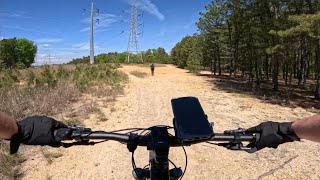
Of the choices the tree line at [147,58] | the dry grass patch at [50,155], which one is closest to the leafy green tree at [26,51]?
the tree line at [147,58]

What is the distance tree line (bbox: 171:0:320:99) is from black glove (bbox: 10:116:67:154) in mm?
15640

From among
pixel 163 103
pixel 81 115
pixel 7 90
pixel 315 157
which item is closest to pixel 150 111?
pixel 163 103

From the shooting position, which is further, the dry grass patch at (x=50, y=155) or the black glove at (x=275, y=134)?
the dry grass patch at (x=50, y=155)

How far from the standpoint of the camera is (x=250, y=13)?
2558 centimetres

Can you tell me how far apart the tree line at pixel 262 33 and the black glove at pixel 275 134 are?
14894 millimetres

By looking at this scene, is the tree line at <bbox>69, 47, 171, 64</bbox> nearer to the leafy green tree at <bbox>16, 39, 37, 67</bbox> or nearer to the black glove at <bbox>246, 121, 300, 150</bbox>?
the leafy green tree at <bbox>16, 39, 37, 67</bbox>

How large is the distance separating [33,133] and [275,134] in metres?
1.42

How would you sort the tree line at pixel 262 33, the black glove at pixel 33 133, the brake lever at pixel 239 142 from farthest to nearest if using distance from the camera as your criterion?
the tree line at pixel 262 33 → the brake lever at pixel 239 142 → the black glove at pixel 33 133

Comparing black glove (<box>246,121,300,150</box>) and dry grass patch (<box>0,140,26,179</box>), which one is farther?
dry grass patch (<box>0,140,26,179</box>)

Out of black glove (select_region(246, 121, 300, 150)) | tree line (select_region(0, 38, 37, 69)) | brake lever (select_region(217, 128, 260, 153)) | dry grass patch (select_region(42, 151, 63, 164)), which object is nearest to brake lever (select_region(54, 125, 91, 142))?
brake lever (select_region(217, 128, 260, 153))

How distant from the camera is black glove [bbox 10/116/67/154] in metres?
1.71

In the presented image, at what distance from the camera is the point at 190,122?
170cm

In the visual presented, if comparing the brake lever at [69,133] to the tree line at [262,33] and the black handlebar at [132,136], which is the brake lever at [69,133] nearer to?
the black handlebar at [132,136]

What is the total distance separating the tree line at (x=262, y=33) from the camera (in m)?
17.2
